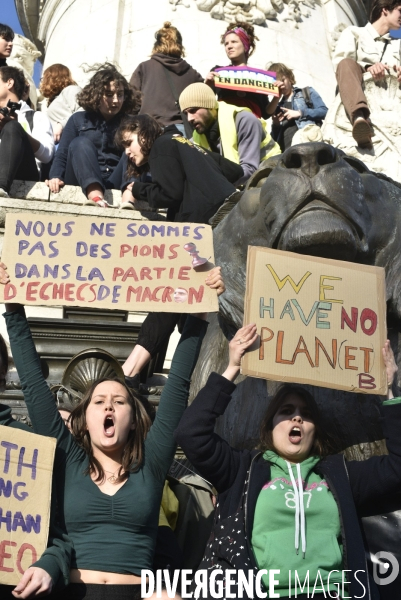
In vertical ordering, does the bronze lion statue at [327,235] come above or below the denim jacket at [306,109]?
below

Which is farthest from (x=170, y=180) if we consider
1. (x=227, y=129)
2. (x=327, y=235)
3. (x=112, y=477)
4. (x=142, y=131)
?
(x=112, y=477)

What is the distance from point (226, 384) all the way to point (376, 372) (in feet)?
2.06

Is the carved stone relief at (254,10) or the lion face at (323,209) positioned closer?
the lion face at (323,209)

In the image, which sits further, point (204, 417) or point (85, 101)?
point (85, 101)

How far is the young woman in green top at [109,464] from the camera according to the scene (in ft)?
15.7

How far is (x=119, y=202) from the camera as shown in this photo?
1071 cm

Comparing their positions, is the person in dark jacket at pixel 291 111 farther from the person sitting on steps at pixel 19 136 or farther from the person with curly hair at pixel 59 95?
the person sitting on steps at pixel 19 136

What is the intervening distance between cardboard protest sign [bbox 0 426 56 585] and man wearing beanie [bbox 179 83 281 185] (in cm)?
463

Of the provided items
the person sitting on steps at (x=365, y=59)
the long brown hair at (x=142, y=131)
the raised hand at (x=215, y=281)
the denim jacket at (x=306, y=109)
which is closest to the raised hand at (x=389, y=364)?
the raised hand at (x=215, y=281)

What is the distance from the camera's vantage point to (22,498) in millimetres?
4898

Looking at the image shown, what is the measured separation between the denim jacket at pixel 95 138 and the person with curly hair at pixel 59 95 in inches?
55.9

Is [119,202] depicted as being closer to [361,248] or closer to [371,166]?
[371,166]

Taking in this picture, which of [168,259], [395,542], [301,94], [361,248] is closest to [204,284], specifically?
[168,259]

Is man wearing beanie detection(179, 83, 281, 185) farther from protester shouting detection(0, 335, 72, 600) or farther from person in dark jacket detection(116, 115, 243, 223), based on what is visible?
protester shouting detection(0, 335, 72, 600)
